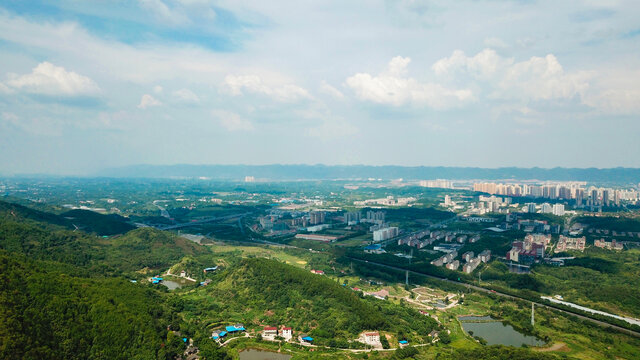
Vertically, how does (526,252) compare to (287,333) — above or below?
above

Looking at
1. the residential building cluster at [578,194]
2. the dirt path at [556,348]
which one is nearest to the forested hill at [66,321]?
the dirt path at [556,348]

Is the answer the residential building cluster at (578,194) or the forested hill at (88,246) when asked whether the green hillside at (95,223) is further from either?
the residential building cluster at (578,194)

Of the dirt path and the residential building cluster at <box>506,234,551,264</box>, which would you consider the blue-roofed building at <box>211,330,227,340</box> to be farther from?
the residential building cluster at <box>506,234,551,264</box>

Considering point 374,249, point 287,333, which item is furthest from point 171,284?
point 374,249

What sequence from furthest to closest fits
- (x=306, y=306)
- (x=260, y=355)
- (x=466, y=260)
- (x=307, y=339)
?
(x=466, y=260) < (x=306, y=306) < (x=307, y=339) < (x=260, y=355)

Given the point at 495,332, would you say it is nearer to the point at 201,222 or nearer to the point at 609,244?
the point at 609,244

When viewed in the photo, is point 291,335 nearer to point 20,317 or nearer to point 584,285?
point 20,317

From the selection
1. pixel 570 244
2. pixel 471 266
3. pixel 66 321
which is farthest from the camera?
pixel 570 244
